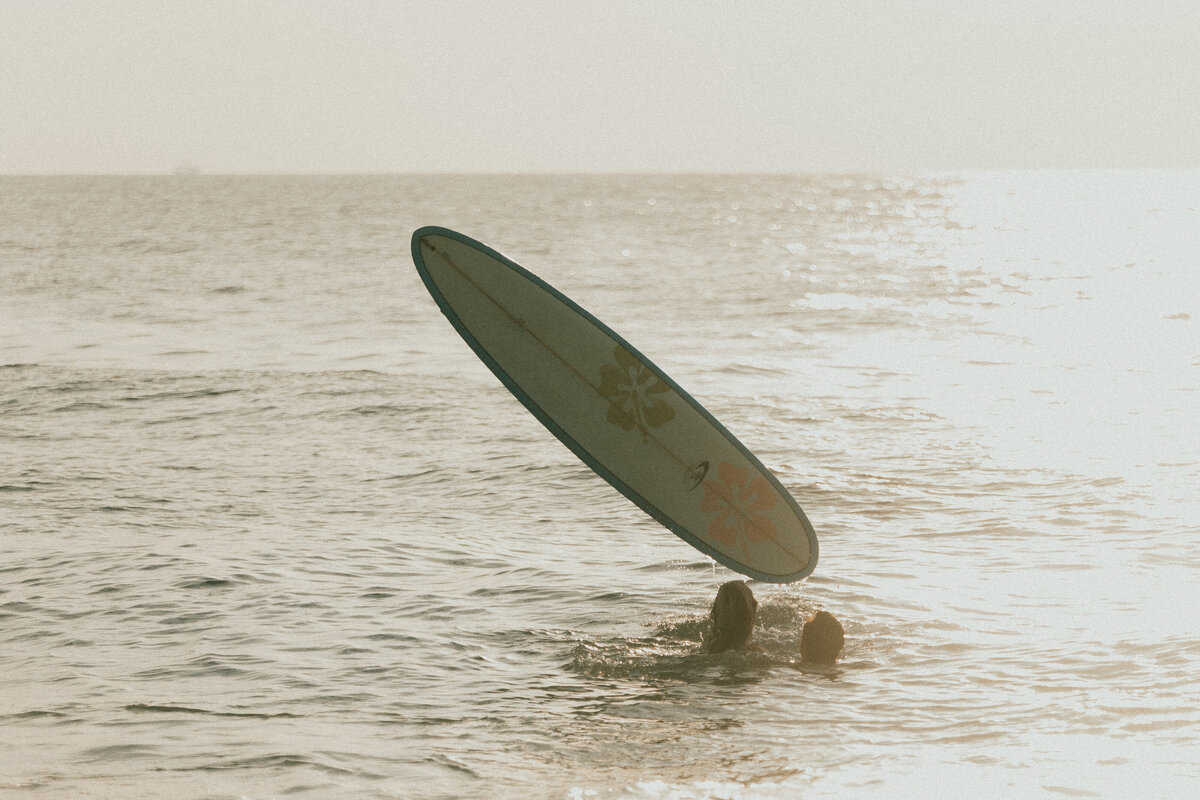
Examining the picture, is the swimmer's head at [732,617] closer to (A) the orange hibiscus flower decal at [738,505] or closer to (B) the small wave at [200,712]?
(A) the orange hibiscus flower decal at [738,505]

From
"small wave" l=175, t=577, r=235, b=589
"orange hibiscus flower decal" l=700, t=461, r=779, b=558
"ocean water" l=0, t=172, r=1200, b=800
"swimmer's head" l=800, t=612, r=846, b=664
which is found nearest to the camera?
"ocean water" l=0, t=172, r=1200, b=800

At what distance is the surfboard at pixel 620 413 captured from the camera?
855cm

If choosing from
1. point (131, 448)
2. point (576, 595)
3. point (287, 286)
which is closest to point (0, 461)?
point (131, 448)

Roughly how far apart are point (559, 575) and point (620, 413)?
1.83 meters

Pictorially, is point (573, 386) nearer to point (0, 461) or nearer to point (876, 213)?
point (0, 461)

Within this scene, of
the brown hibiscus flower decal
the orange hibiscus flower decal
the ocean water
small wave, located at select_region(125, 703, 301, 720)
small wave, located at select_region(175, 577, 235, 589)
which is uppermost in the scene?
the brown hibiscus flower decal

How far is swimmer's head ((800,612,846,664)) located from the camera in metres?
7.72

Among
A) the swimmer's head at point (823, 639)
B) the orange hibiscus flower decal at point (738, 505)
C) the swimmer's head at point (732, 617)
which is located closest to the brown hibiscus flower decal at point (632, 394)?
the orange hibiscus flower decal at point (738, 505)

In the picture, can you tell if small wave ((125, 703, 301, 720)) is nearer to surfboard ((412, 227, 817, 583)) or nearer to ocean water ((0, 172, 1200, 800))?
ocean water ((0, 172, 1200, 800))

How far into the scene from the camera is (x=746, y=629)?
796 cm

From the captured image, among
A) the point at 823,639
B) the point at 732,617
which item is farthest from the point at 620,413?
the point at 823,639

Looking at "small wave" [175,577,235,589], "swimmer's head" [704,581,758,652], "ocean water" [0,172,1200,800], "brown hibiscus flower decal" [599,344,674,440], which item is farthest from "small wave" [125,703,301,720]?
"brown hibiscus flower decal" [599,344,674,440]

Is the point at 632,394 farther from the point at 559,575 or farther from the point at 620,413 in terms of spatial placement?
the point at 559,575

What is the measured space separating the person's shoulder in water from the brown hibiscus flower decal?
1.45 m
